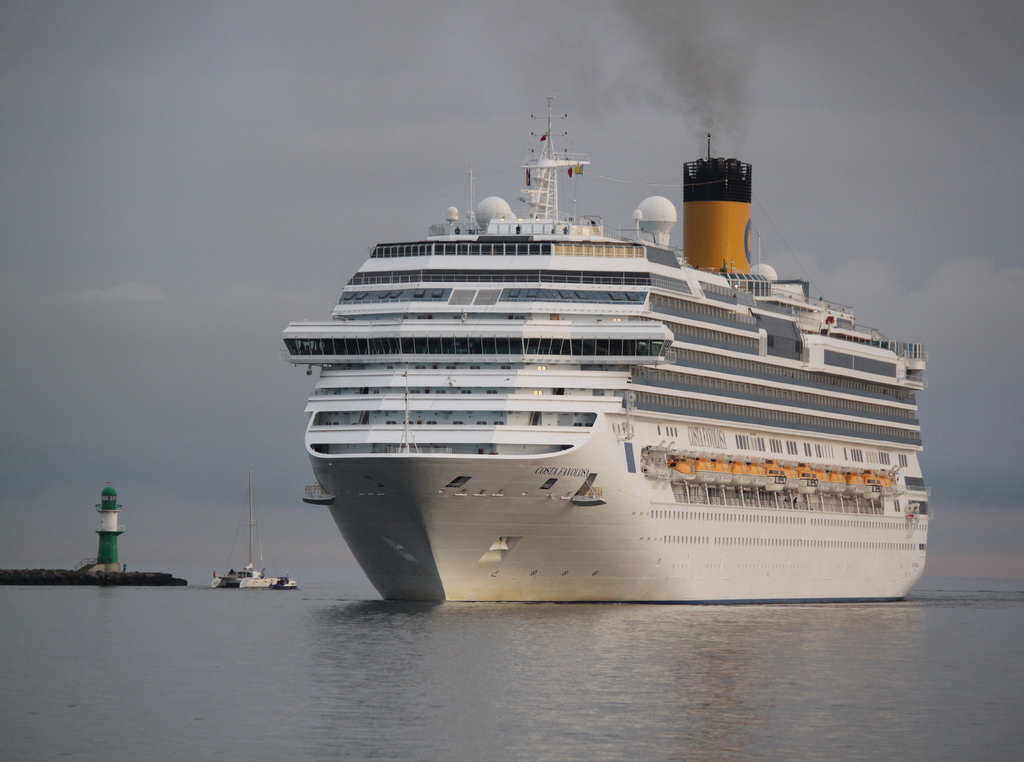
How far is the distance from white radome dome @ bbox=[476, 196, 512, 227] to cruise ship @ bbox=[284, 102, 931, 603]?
93 mm

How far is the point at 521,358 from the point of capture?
65.5 meters

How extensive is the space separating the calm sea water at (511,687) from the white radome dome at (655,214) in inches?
696

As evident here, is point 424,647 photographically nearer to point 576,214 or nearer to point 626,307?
point 626,307

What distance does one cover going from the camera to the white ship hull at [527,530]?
206 ft

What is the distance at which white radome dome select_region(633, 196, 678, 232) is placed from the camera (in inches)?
3150

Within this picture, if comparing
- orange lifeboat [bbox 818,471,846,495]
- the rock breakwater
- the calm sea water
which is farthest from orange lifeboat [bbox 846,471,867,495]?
the rock breakwater

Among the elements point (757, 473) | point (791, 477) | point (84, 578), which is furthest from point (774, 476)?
point (84, 578)

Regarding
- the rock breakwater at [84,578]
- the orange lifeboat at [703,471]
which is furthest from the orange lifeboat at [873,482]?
the rock breakwater at [84,578]

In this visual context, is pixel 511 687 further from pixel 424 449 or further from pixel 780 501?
pixel 780 501

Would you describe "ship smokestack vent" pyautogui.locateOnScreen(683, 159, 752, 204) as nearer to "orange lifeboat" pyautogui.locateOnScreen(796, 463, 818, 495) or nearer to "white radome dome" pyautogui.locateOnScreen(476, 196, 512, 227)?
"orange lifeboat" pyautogui.locateOnScreen(796, 463, 818, 495)

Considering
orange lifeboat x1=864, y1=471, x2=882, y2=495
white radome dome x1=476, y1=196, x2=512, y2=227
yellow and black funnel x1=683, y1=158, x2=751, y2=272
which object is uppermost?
yellow and black funnel x1=683, y1=158, x2=751, y2=272

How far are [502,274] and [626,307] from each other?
15.9 feet

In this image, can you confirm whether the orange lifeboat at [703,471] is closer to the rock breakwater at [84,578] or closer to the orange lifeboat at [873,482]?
the orange lifeboat at [873,482]

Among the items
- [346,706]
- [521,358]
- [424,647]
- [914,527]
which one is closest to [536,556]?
[521,358]
